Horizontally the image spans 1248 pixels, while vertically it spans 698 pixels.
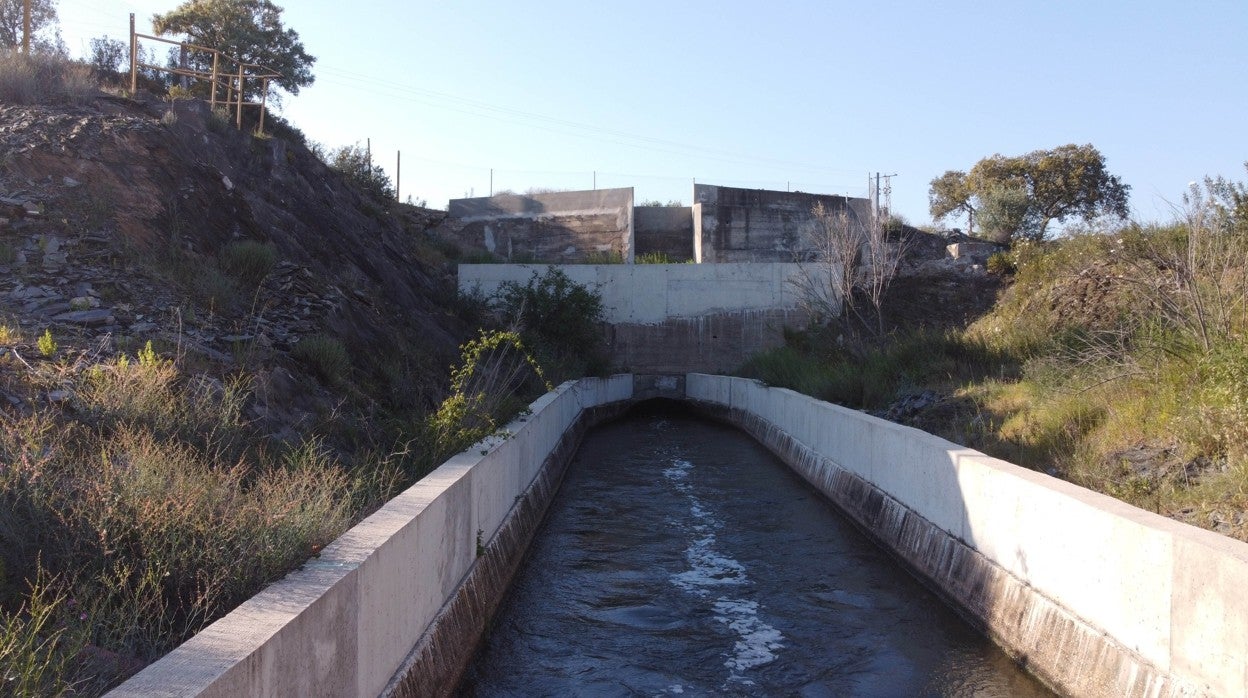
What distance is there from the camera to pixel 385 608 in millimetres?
5781

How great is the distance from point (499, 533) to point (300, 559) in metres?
5.10

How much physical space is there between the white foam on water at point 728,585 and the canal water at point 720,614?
0.02m

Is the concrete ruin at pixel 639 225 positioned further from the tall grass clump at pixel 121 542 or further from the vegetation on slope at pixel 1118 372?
the tall grass clump at pixel 121 542

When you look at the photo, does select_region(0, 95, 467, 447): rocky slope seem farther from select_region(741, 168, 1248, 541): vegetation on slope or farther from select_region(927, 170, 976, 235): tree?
select_region(927, 170, 976, 235): tree

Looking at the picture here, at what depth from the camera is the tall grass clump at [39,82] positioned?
629 inches

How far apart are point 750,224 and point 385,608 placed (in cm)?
3552

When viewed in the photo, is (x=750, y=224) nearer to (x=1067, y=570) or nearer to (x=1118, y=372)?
(x=1118, y=372)

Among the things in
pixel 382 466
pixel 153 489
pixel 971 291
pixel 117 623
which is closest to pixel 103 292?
pixel 382 466

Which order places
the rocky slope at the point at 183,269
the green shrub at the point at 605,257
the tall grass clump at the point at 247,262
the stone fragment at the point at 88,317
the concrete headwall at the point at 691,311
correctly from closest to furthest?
the stone fragment at the point at 88,317, the rocky slope at the point at 183,269, the tall grass clump at the point at 247,262, the concrete headwall at the point at 691,311, the green shrub at the point at 605,257

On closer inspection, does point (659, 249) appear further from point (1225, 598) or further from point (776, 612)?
point (1225, 598)

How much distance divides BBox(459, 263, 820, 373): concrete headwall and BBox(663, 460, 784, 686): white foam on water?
19.3m

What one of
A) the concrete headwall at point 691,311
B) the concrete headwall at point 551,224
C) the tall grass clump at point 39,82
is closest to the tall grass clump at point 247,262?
the tall grass clump at point 39,82

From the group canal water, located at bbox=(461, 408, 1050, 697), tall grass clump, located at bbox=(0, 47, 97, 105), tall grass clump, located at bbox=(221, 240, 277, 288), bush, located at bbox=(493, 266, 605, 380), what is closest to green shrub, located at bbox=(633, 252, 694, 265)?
bush, located at bbox=(493, 266, 605, 380)

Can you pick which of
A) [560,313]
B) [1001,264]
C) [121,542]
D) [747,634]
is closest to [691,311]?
[560,313]
